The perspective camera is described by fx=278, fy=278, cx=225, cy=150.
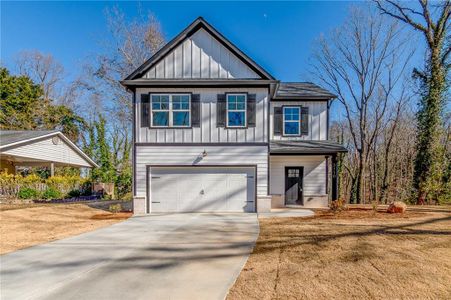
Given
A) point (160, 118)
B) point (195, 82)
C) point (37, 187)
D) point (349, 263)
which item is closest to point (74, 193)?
point (37, 187)

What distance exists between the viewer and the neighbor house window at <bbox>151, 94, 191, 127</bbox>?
472 inches

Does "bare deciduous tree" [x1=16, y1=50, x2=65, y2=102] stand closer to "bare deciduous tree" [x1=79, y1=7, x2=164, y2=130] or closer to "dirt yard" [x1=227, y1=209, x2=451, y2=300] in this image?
"bare deciduous tree" [x1=79, y1=7, x2=164, y2=130]

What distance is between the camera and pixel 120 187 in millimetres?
22859

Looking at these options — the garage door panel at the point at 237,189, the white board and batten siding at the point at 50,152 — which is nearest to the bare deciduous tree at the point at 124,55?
the white board and batten siding at the point at 50,152

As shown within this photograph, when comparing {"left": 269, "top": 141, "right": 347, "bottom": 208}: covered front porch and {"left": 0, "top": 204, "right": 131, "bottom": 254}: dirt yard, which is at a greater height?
{"left": 269, "top": 141, "right": 347, "bottom": 208}: covered front porch

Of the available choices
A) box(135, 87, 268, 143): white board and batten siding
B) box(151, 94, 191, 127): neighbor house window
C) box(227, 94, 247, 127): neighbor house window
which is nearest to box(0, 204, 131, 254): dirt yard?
box(135, 87, 268, 143): white board and batten siding

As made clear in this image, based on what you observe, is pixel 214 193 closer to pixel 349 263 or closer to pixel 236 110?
pixel 236 110

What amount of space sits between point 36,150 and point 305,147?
1759 centimetres

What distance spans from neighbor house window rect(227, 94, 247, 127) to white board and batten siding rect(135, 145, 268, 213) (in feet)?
3.45

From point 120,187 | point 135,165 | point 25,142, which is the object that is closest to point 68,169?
point 120,187

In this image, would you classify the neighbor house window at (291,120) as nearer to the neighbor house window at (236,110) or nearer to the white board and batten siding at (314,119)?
the white board and batten siding at (314,119)

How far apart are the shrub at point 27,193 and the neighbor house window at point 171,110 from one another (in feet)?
32.1

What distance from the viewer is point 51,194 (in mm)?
16719

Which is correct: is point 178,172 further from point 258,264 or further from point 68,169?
point 68,169
